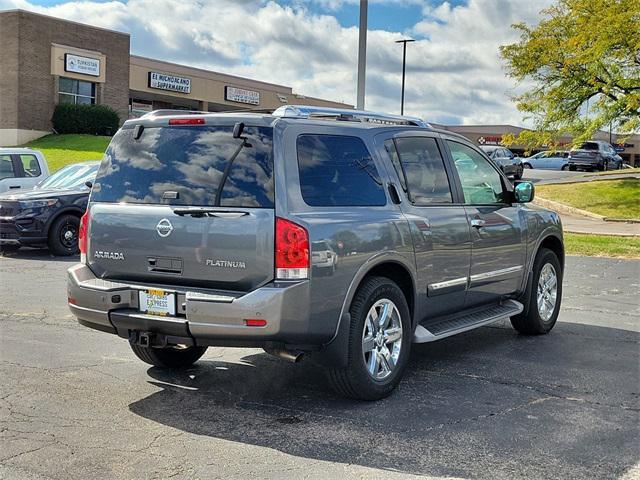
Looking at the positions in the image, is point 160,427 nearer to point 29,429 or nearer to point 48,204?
point 29,429

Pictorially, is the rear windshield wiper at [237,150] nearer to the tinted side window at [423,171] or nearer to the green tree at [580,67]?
the tinted side window at [423,171]

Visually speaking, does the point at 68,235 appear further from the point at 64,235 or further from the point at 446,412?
the point at 446,412

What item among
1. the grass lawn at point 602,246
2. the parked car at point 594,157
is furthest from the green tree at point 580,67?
the parked car at point 594,157

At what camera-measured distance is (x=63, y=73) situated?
4434cm

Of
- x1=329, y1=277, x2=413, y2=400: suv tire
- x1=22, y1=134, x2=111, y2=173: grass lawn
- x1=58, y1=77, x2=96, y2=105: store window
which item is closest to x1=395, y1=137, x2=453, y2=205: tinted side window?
x1=329, y1=277, x2=413, y2=400: suv tire

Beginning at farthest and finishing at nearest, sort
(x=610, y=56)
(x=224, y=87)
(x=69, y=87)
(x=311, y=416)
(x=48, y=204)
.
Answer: (x=224, y=87), (x=69, y=87), (x=610, y=56), (x=48, y=204), (x=311, y=416)

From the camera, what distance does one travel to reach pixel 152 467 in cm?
420

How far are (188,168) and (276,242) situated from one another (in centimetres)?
89

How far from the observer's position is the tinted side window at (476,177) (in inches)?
267

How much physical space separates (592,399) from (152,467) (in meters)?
3.20

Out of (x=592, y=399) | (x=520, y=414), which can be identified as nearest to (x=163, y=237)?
(x=520, y=414)

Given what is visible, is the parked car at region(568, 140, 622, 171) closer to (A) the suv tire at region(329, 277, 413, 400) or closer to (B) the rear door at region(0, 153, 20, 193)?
(B) the rear door at region(0, 153, 20, 193)

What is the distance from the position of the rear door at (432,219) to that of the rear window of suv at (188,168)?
123cm

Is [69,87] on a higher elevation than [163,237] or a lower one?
higher
